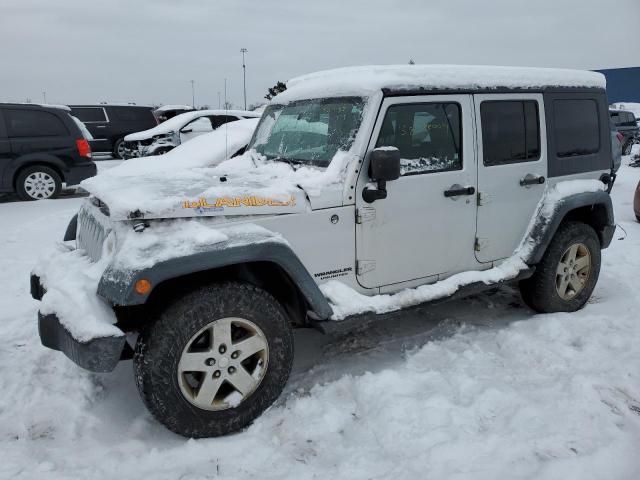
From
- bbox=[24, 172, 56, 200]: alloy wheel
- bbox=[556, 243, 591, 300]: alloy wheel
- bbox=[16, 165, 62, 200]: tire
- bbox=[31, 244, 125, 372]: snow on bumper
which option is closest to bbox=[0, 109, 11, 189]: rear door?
bbox=[16, 165, 62, 200]: tire

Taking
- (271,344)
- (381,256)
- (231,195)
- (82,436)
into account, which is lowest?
(82,436)

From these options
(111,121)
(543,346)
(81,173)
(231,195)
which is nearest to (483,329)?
(543,346)

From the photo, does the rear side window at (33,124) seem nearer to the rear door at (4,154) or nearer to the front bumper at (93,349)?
the rear door at (4,154)

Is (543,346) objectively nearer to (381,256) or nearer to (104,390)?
(381,256)

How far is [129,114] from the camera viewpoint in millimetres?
16406

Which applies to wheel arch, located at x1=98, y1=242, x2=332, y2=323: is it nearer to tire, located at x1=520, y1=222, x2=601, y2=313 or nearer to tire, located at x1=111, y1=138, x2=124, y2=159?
tire, located at x1=520, y1=222, x2=601, y2=313

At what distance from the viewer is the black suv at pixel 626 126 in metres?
19.4

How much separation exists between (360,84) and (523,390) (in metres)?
2.19

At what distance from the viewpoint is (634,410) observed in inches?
121

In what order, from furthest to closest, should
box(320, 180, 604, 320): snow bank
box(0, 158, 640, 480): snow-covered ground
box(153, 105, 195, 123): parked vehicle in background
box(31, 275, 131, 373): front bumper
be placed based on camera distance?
1. box(153, 105, 195, 123): parked vehicle in background
2. box(320, 180, 604, 320): snow bank
3. box(0, 158, 640, 480): snow-covered ground
4. box(31, 275, 131, 373): front bumper

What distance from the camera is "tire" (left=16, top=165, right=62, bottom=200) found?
31.8 ft

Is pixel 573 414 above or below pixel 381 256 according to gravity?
below

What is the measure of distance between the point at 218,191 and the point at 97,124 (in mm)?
14962

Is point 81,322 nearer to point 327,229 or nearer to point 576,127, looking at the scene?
point 327,229
